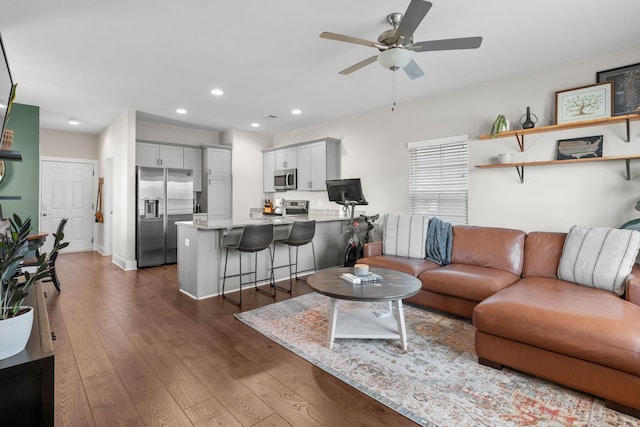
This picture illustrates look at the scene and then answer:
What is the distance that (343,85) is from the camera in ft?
13.5

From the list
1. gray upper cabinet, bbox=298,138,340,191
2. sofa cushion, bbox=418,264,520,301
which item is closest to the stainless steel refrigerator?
gray upper cabinet, bbox=298,138,340,191

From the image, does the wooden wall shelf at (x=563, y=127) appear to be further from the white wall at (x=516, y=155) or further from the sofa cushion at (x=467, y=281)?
the sofa cushion at (x=467, y=281)

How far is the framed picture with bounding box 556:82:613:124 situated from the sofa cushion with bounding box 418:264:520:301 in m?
1.76

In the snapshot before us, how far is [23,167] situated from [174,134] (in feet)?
7.84

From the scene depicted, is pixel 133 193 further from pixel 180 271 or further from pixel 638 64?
pixel 638 64

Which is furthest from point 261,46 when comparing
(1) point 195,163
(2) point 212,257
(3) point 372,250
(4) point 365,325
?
(1) point 195,163

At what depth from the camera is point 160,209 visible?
5602mm

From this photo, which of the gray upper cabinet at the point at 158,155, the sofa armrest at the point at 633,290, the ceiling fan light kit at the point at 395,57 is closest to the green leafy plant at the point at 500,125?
the ceiling fan light kit at the point at 395,57

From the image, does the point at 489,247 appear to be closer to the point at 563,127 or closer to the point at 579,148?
the point at 579,148

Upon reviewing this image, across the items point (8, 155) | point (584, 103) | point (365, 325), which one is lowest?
point (365, 325)

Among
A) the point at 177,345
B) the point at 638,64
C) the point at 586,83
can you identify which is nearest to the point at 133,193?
the point at 177,345

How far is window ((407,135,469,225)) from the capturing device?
4.26 metres

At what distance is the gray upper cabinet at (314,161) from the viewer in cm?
573

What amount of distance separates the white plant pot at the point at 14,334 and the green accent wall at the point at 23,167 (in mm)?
5073
